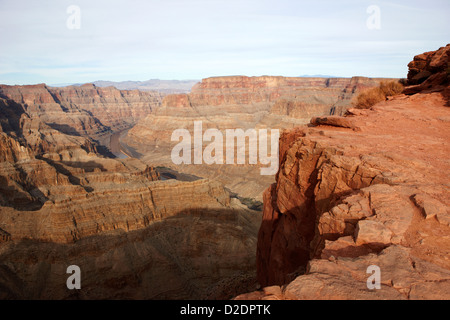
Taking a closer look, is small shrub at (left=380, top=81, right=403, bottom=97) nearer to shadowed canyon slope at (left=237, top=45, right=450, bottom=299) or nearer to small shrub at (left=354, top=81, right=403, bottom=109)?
small shrub at (left=354, top=81, right=403, bottom=109)

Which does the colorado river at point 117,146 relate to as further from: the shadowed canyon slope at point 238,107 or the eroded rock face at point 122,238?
the eroded rock face at point 122,238

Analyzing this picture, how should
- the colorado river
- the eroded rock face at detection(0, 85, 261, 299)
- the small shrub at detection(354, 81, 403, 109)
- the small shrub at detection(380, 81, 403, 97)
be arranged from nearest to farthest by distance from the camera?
the small shrub at detection(354, 81, 403, 109) < the small shrub at detection(380, 81, 403, 97) < the eroded rock face at detection(0, 85, 261, 299) < the colorado river

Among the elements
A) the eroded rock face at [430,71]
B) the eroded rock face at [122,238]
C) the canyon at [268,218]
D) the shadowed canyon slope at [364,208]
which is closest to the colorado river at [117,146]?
the canyon at [268,218]

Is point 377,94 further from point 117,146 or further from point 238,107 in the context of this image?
point 117,146

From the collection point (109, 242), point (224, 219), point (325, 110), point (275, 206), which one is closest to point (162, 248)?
point (109, 242)

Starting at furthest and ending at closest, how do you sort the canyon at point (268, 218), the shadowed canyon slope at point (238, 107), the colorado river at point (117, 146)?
the colorado river at point (117, 146) → the shadowed canyon slope at point (238, 107) → the canyon at point (268, 218)

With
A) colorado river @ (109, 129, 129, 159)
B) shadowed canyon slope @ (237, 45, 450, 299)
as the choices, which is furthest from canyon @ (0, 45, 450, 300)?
colorado river @ (109, 129, 129, 159)

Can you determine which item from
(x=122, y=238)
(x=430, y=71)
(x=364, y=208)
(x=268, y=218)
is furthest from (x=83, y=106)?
(x=364, y=208)

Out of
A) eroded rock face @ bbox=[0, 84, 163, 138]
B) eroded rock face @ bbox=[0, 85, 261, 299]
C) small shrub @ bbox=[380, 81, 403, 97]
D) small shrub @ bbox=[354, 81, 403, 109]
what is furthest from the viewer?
eroded rock face @ bbox=[0, 84, 163, 138]
